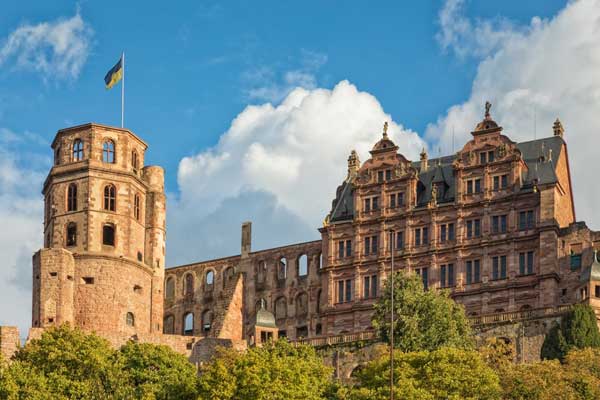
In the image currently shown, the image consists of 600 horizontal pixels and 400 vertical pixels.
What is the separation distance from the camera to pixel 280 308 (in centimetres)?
16662

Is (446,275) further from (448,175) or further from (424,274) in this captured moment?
(448,175)

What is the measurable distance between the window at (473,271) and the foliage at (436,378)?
31.0m

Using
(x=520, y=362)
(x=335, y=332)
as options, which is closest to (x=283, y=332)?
(x=335, y=332)

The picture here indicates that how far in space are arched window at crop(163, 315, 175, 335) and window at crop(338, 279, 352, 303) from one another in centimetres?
2281

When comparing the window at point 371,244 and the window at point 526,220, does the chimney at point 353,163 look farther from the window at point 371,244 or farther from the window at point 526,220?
the window at point 526,220

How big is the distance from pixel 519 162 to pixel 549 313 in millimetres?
16075

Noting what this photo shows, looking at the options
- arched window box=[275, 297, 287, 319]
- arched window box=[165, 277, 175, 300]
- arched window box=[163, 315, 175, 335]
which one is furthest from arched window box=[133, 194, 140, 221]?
arched window box=[163, 315, 175, 335]

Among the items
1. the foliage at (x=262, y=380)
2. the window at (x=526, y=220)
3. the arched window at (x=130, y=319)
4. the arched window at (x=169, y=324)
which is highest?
the window at (x=526, y=220)

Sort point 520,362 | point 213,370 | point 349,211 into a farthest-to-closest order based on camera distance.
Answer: point 349,211 → point 520,362 → point 213,370

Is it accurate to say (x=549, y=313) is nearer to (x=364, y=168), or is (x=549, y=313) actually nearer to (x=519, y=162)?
(x=519, y=162)

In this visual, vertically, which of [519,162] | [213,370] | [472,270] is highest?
[519,162]

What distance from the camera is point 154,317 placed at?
160 m

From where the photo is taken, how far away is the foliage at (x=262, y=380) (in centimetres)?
11650

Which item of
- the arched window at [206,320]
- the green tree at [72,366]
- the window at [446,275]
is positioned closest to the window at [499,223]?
the window at [446,275]
